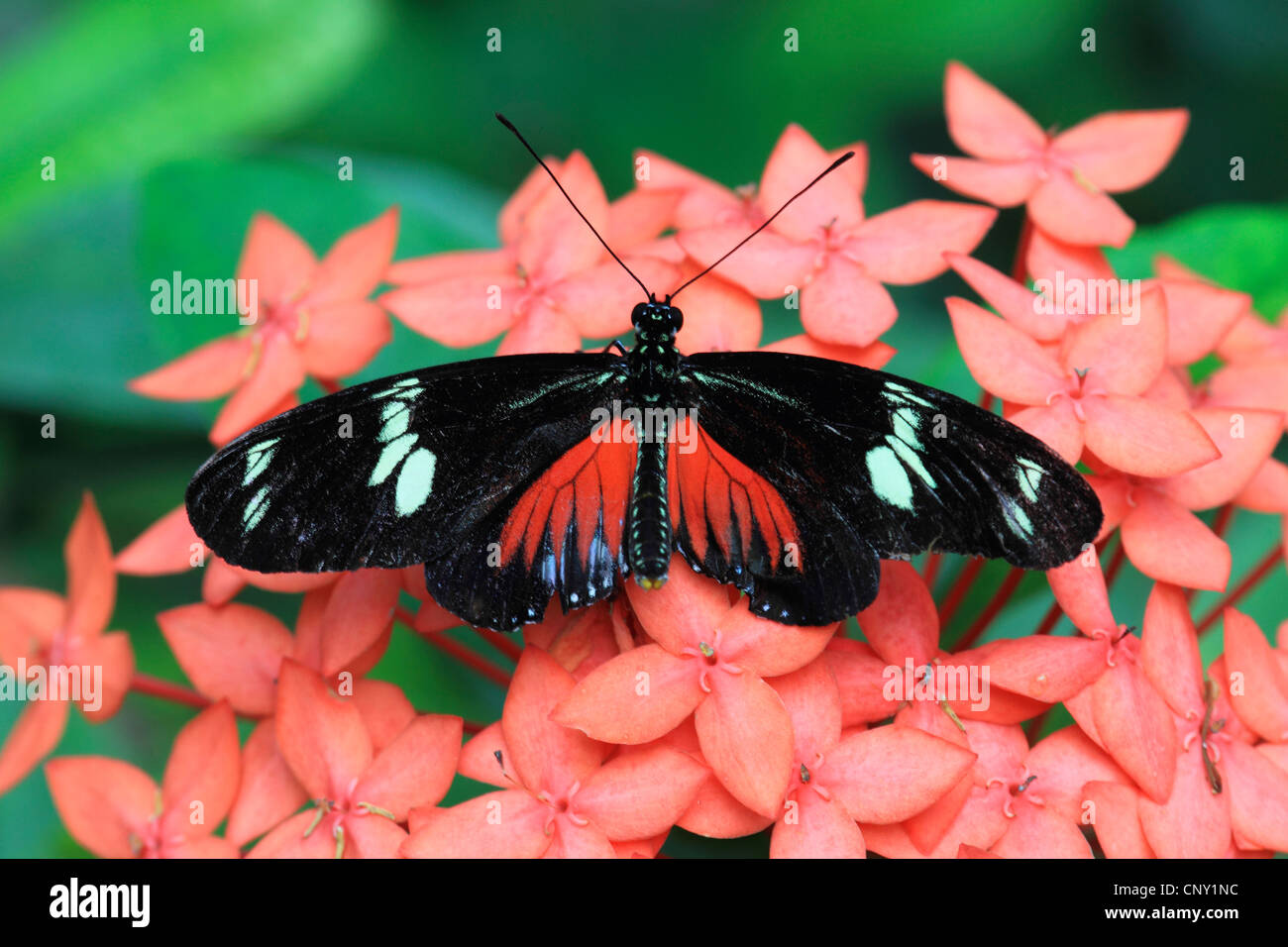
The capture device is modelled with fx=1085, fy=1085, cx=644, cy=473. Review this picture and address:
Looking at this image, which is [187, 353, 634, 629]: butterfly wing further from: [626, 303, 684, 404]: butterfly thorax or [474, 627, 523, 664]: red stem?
[474, 627, 523, 664]: red stem

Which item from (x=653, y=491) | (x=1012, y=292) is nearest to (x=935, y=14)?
(x=1012, y=292)

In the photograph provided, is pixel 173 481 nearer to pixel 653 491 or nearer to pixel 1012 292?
pixel 653 491

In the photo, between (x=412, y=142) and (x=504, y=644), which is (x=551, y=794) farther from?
(x=412, y=142)

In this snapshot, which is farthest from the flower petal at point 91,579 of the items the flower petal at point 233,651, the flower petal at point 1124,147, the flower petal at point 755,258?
the flower petal at point 1124,147

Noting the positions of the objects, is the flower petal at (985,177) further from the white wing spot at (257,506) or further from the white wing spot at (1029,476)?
the white wing spot at (257,506)

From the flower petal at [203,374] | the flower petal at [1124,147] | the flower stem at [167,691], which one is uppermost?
the flower petal at [1124,147]

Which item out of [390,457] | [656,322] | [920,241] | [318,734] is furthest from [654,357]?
[318,734]

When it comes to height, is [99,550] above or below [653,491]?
below

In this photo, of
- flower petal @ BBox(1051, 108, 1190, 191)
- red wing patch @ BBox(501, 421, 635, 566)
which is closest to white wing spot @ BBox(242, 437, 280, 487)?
red wing patch @ BBox(501, 421, 635, 566)
